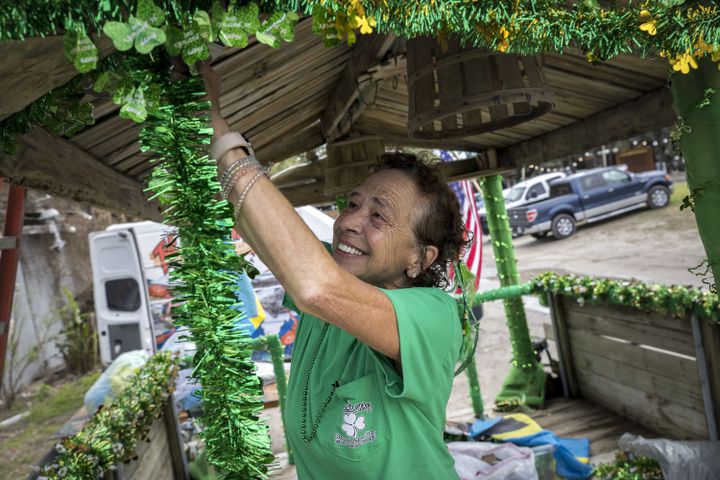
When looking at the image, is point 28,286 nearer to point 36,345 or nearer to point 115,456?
point 36,345

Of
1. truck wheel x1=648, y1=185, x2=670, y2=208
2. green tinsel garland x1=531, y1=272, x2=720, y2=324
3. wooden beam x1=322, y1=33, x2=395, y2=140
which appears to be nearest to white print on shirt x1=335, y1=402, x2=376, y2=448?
wooden beam x1=322, y1=33, x2=395, y2=140

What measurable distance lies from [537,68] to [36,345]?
11.0 metres

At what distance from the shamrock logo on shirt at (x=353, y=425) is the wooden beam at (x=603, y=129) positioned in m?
2.90

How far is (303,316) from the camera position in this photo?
6.13ft

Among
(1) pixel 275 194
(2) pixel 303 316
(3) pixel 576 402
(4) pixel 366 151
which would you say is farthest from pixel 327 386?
(3) pixel 576 402

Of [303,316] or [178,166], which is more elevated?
[178,166]

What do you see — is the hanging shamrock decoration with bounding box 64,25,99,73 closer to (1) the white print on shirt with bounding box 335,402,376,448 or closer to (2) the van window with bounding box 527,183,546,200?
(1) the white print on shirt with bounding box 335,402,376,448

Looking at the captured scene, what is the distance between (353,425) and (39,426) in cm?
870

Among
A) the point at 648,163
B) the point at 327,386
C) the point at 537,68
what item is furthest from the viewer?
the point at 648,163

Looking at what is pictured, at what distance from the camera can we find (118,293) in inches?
356

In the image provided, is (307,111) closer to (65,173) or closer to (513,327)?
(65,173)

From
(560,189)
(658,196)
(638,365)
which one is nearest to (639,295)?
(638,365)

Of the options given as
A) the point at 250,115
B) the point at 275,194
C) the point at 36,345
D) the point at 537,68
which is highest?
the point at 250,115

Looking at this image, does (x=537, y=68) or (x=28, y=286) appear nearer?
(x=537, y=68)
